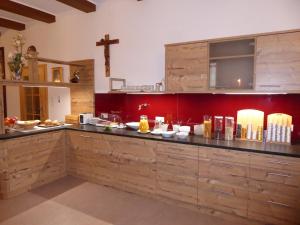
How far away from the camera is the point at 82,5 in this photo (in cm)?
367

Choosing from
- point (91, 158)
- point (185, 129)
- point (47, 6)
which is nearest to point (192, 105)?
point (185, 129)

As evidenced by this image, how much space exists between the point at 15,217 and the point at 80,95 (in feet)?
7.31

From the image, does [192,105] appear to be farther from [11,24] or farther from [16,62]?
[11,24]

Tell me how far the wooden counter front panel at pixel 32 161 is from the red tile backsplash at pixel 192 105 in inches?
37.1

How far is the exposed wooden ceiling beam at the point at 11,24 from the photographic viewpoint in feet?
15.2

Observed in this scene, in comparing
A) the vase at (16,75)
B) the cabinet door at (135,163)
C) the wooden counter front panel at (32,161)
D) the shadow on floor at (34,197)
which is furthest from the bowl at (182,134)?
the vase at (16,75)

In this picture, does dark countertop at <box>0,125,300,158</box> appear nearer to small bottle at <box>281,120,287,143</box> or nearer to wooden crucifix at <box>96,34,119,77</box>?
small bottle at <box>281,120,287,143</box>

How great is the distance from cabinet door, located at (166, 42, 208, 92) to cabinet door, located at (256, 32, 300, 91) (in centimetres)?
57

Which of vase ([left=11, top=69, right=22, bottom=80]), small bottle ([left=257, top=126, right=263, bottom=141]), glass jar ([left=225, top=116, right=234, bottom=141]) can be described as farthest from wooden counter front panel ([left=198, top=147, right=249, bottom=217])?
vase ([left=11, top=69, right=22, bottom=80])

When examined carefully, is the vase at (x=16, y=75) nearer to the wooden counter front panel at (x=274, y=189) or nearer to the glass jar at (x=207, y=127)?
the glass jar at (x=207, y=127)

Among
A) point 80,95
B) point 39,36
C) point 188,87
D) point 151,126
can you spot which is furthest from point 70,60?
point 188,87

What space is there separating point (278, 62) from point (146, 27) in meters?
1.92

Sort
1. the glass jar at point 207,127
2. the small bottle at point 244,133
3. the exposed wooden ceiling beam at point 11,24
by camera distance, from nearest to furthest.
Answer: the small bottle at point 244,133
the glass jar at point 207,127
the exposed wooden ceiling beam at point 11,24

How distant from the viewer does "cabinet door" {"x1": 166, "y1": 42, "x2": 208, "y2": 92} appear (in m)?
2.64
